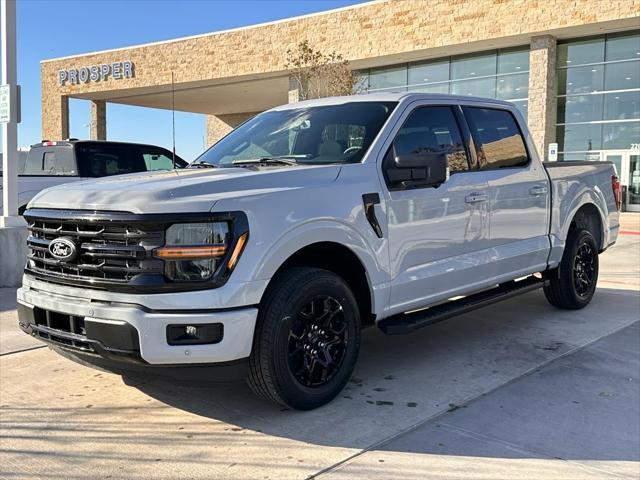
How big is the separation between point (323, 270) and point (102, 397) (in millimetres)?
1723

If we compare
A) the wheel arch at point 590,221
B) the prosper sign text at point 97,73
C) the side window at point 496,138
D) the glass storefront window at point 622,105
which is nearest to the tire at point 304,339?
the side window at point 496,138

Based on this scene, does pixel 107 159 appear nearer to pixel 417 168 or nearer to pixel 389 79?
pixel 417 168

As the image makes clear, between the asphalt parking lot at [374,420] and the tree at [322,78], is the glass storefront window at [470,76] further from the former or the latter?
the asphalt parking lot at [374,420]

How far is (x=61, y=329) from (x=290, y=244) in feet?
4.60

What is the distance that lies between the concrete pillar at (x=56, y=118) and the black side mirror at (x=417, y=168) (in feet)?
124

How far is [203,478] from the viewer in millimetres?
3100

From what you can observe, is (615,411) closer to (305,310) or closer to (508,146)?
(305,310)

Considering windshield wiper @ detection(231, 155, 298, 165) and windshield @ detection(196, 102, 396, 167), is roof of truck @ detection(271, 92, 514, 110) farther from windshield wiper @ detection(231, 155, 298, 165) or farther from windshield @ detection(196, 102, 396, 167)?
windshield wiper @ detection(231, 155, 298, 165)

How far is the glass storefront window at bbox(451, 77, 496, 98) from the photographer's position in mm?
26312

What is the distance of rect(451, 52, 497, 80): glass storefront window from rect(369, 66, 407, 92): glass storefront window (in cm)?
238

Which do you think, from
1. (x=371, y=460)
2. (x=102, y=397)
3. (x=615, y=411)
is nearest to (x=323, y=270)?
(x=371, y=460)

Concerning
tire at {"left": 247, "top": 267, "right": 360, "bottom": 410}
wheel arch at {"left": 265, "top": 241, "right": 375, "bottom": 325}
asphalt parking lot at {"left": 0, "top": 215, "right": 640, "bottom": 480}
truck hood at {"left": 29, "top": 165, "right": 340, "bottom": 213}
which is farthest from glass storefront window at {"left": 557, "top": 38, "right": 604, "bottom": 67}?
tire at {"left": 247, "top": 267, "right": 360, "bottom": 410}

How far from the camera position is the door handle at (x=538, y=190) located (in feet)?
18.7

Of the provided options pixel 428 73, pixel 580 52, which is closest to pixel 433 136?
pixel 580 52
